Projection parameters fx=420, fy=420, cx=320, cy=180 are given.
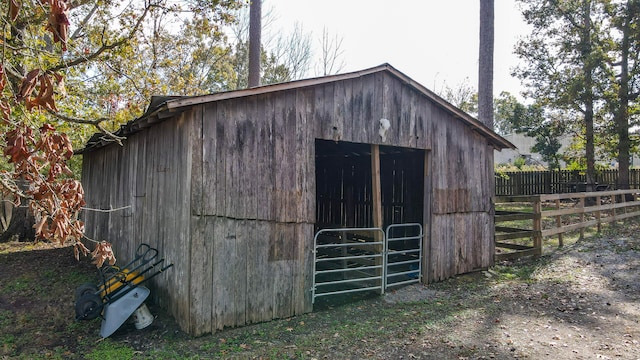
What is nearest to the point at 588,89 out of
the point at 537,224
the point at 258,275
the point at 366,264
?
the point at 537,224

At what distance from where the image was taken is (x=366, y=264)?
9086mm

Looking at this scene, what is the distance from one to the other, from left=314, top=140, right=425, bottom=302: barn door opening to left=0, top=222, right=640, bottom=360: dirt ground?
1.50 m

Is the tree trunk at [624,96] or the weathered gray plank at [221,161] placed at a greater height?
the tree trunk at [624,96]

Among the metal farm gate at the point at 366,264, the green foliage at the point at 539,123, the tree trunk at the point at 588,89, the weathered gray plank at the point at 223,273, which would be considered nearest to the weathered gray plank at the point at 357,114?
the metal farm gate at the point at 366,264

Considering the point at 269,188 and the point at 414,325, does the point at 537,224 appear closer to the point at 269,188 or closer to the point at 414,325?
the point at 414,325

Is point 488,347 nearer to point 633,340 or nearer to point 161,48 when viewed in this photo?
point 633,340

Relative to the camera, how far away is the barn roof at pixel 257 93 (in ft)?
17.6

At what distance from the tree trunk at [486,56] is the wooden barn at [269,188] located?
201 inches

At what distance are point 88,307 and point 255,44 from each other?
1172 centimetres

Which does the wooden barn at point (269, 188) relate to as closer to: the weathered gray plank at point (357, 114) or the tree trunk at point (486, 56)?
the weathered gray plank at point (357, 114)

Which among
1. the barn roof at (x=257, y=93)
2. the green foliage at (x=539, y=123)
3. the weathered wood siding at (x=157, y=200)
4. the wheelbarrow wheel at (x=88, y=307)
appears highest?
the green foliage at (x=539, y=123)

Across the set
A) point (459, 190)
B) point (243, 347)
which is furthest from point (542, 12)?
point (243, 347)

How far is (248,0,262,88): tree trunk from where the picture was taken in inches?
594

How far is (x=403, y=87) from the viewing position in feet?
25.6
